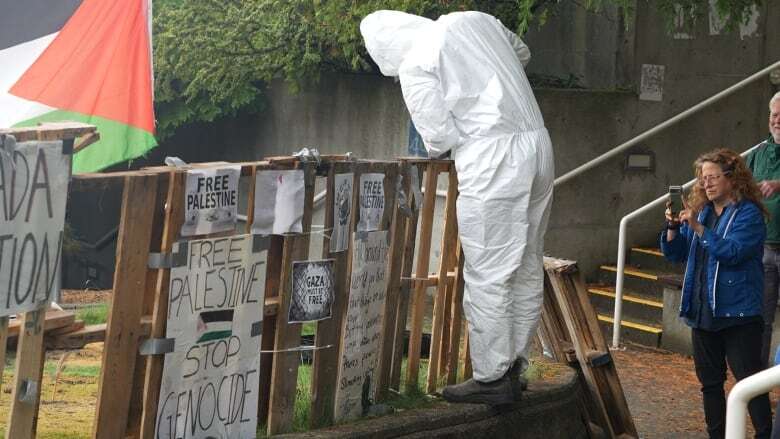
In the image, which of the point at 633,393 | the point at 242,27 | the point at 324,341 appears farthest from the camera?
the point at 242,27

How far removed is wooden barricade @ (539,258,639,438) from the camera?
754 cm

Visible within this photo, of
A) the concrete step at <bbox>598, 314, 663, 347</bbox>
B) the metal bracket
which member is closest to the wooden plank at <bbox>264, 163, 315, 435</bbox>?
the metal bracket

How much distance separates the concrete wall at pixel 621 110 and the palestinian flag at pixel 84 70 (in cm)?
526

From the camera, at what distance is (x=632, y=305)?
433 inches

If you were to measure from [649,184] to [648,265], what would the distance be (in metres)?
0.86

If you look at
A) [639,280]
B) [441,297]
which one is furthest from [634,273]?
[441,297]

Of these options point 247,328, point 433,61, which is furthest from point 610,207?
point 247,328

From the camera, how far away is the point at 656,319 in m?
10.8

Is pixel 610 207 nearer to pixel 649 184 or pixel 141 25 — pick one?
pixel 649 184

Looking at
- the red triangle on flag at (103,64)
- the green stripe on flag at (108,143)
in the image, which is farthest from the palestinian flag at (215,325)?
the red triangle on flag at (103,64)

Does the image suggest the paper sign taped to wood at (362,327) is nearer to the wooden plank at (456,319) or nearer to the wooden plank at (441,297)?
the wooden plank at (441,297)

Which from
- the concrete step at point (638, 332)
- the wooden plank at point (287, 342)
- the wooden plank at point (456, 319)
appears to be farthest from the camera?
the concrete step at point (638, 332)

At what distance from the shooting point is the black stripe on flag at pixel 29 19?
6754 millimetres

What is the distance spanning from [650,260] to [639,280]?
0.42 metres
